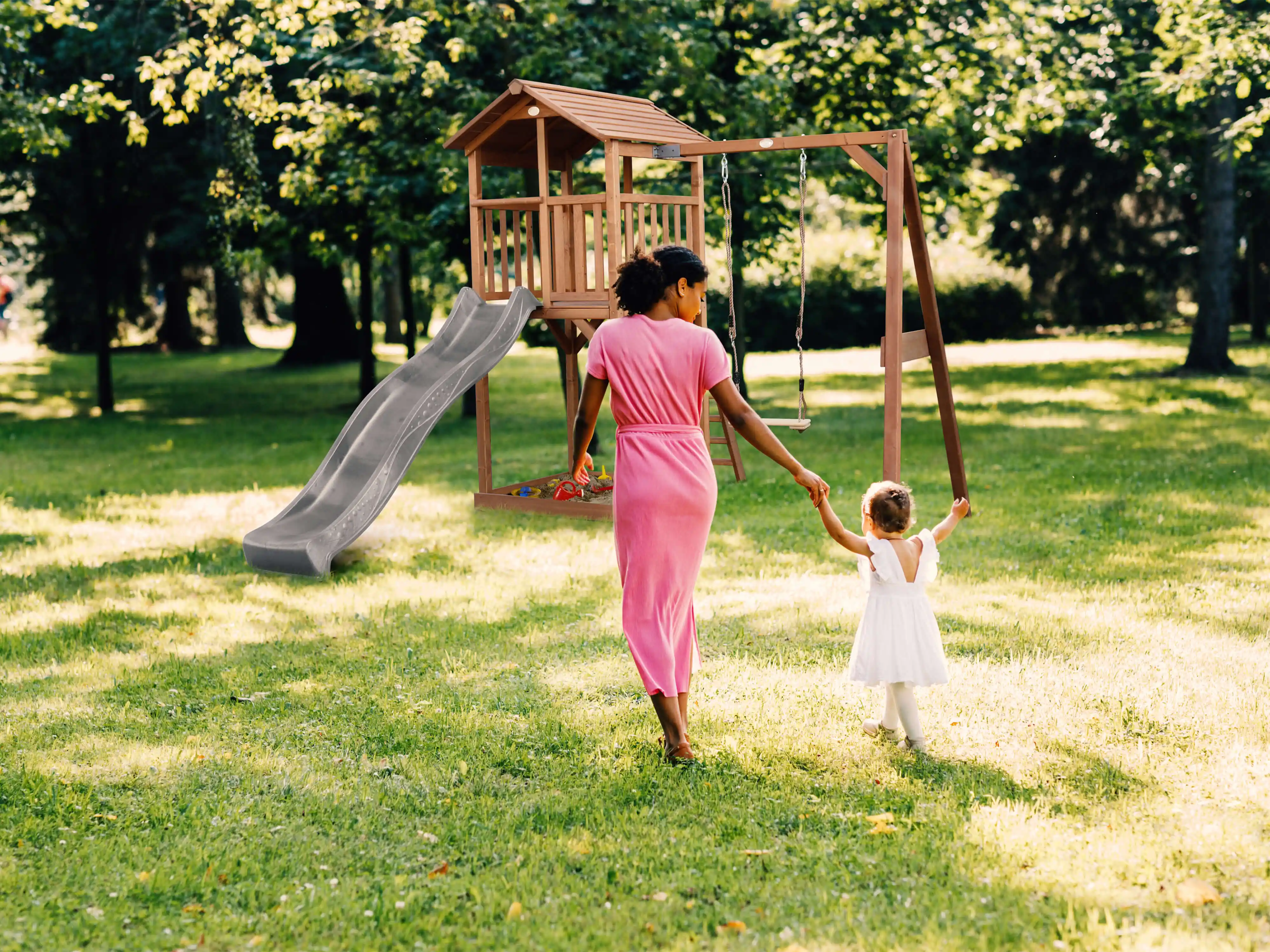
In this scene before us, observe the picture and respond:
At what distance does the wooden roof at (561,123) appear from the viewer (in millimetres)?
8758

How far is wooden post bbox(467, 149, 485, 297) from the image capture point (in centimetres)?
940

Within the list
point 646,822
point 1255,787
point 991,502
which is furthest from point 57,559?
point 1255,787

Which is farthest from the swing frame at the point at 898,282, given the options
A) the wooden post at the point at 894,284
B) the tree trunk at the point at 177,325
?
the tree trunk at the point at 177,325

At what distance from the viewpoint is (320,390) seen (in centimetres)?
2473

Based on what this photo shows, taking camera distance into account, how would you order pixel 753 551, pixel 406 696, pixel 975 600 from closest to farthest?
1. pixel 406 696
2. pixel 975 600
3. pixel 753 551

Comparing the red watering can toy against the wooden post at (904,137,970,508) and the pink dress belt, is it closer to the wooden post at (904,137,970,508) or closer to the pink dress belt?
the wooden post at (904,137,970,508)

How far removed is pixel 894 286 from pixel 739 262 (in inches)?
469

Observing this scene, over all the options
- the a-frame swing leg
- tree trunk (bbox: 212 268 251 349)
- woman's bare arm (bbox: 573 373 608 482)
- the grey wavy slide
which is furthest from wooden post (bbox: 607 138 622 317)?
tree trunk (bbox: 212 268 251 349)

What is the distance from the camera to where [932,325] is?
715cm

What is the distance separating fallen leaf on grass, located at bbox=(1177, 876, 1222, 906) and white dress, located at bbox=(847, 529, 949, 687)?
1.32 m

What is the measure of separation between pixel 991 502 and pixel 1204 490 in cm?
200

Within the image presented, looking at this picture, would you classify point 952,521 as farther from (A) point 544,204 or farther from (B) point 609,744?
(A) point 544,204

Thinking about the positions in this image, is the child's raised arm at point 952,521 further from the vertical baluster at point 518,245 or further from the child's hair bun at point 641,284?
the vertical baluster at point 518,245

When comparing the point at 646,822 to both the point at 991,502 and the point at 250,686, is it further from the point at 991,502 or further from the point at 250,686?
the point at 991,502
